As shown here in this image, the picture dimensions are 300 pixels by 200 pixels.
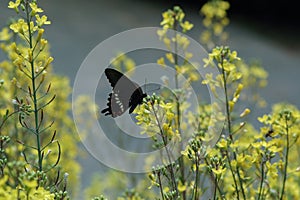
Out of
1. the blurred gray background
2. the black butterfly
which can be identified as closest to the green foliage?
the black butterfly

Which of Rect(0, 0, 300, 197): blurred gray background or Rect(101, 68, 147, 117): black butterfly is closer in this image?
Rect(101, 68, 147, 117): black butterfly

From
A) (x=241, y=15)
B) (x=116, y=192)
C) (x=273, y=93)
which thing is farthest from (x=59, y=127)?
(x=241, y=15)

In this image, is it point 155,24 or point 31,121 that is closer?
point 31,121

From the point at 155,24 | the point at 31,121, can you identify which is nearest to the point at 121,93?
the point at 31,121

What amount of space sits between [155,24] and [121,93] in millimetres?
4826

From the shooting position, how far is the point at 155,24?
6207 mm

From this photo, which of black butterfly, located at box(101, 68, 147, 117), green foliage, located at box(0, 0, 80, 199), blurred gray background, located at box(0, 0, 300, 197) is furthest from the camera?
blurred gray background, located at box(0, 0, 300, 197)

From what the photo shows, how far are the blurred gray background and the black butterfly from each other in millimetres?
2896

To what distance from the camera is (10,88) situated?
2293mm

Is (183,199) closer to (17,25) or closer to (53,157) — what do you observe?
(17,25)

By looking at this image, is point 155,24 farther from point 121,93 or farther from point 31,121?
point 121,93

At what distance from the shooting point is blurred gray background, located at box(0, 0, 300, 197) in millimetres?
5257

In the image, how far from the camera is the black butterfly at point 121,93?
1443 millimetres

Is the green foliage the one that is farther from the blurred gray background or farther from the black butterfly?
the blurred gray background
